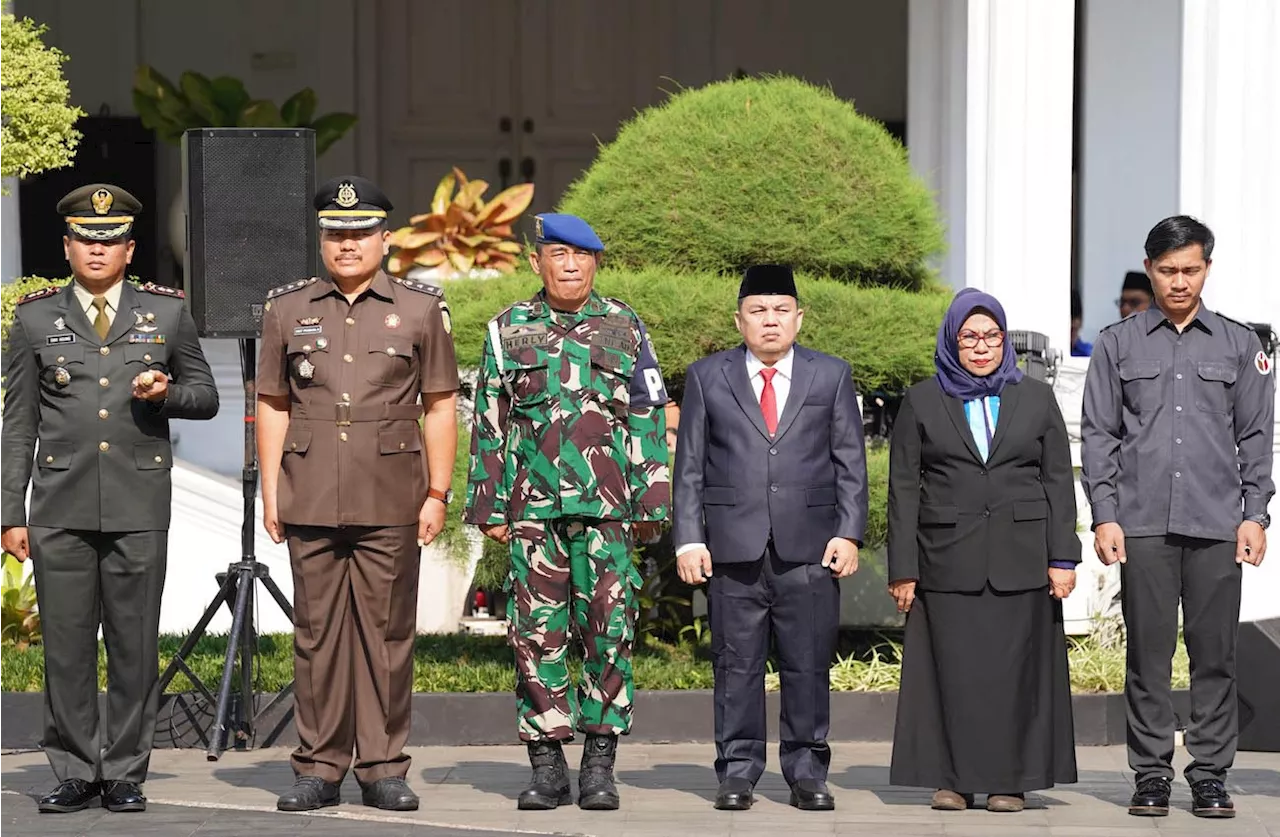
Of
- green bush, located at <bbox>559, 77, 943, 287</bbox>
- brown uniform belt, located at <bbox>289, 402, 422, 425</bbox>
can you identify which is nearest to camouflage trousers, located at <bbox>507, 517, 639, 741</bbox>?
brown uniform belt, located at <bbox>289, 402, 422, 425</bbox>

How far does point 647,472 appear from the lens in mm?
6605

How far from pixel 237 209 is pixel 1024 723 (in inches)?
128

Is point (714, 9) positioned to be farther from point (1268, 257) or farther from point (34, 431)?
point (34, 431)

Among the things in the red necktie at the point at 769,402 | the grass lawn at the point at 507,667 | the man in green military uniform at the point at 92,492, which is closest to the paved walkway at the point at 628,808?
the man in green military uniform at the point at 92,492

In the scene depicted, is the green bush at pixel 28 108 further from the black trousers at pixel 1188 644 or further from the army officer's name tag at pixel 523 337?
the black trousers at pixel 1188 644

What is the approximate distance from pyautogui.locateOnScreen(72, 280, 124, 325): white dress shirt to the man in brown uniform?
48 centimetres

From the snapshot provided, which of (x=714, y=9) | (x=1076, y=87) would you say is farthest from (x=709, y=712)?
(x=714, y=9)

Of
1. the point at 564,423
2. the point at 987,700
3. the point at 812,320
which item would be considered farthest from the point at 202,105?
the point at 987,700

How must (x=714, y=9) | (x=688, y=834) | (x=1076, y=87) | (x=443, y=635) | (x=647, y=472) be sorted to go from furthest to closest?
(x=714, y=9) → (x=1076, y=87) → (x=443, y=635) → (x=647, y=472) → (x=688, y=834)

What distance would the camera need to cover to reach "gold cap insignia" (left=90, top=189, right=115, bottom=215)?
6496 mm

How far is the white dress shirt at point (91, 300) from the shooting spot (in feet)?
21.7

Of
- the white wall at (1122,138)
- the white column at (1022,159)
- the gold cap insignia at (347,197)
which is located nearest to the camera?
the gold cap insignia at (347,197)

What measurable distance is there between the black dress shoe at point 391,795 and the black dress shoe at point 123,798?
2.24ft

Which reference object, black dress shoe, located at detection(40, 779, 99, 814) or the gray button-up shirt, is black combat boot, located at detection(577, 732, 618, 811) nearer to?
black dress shoe, located at detection(40, 779, 99, 814)
